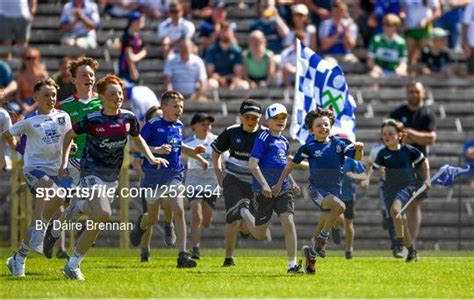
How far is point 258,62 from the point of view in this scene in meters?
28.1

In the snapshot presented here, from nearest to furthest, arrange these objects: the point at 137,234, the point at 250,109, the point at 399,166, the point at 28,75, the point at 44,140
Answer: the point at 44,140 < the point at 250,109 < the point at 137,234 < the point at 399,166 < the point at 28,75

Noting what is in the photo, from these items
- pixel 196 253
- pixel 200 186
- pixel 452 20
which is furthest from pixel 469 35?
pixel 196 253

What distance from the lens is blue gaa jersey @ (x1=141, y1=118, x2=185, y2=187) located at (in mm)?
19469

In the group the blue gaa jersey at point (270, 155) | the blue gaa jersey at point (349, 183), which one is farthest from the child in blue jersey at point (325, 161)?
the blue gaa jersey at point (349, 183)

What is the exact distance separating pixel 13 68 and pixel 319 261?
9.89 metres

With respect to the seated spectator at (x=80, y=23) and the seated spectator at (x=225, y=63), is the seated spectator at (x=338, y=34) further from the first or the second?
the seated spectator at (x=80, y=23)

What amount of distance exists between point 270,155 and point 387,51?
10.1m

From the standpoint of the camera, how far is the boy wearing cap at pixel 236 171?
1942 cm

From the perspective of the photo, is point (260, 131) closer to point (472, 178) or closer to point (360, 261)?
point (360, 261)

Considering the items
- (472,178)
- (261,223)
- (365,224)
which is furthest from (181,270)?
→ (472,178)

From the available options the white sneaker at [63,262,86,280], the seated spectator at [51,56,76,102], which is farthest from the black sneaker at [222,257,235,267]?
the seated spectator at [51,56,76,102]

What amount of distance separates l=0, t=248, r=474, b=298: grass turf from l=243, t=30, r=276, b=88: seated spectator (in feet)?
22.0

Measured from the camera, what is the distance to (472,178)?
2517cm

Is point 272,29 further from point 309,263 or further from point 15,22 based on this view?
point 309,263
